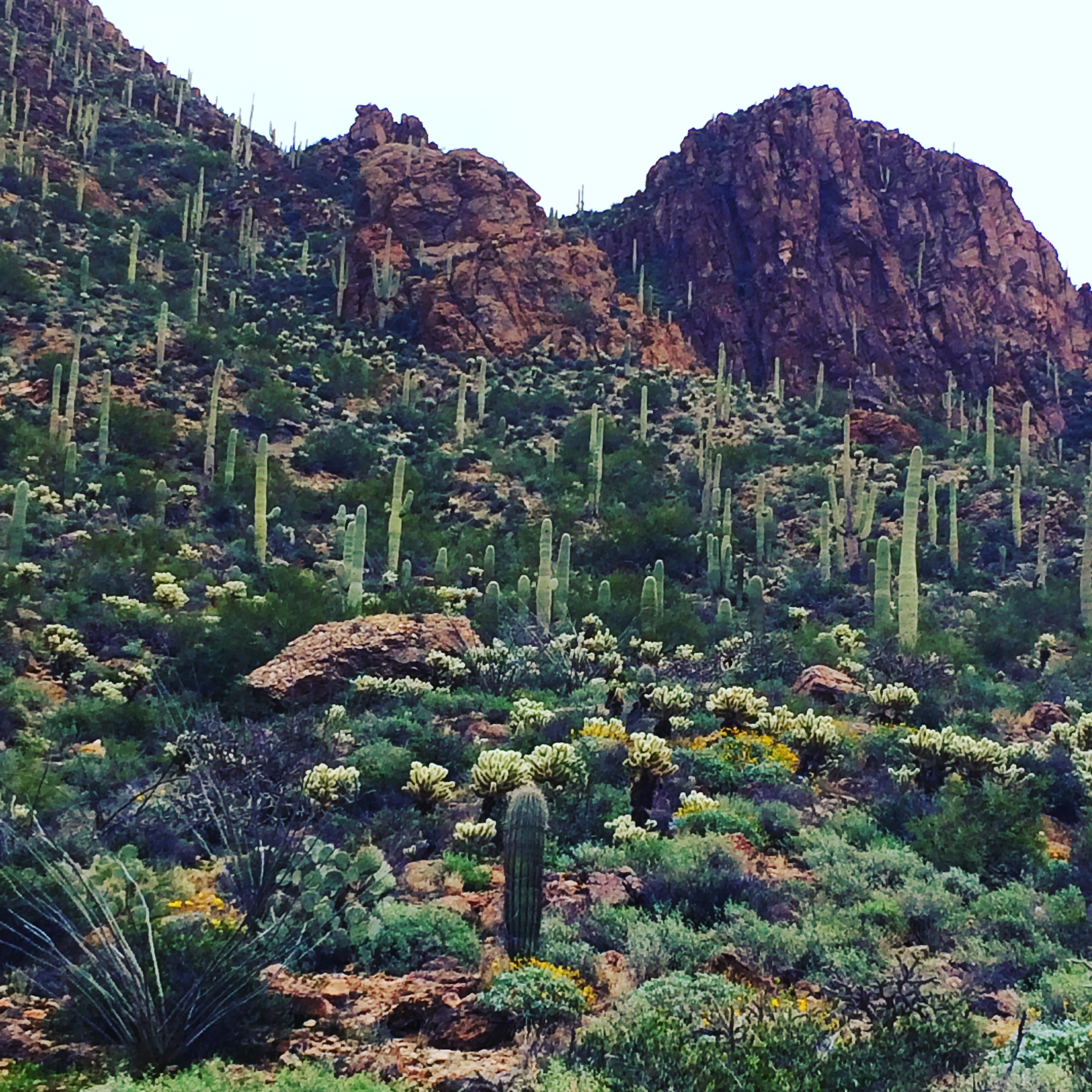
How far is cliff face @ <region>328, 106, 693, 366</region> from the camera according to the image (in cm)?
3578

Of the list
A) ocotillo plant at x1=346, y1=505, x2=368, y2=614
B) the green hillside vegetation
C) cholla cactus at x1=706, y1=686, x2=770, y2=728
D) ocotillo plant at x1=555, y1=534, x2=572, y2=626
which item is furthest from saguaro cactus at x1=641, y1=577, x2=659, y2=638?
cholla cactus at x1=706, y1=686, x2=770, y2=728

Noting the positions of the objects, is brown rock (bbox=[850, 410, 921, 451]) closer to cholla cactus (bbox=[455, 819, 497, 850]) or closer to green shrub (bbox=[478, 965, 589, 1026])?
cholla cactus (bbox=[455, 819, 497, 850])

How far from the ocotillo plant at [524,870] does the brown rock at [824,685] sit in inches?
282

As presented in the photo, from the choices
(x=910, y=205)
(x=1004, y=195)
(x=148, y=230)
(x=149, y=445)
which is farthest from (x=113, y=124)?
(x=1004, y=195)

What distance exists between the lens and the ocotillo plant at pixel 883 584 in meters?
17.6

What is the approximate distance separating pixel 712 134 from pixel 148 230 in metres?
25.7

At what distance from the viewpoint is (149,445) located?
76.5ft

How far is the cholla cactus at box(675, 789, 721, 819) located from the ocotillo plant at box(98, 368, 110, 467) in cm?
1665

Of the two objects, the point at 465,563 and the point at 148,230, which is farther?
the point at 148,230

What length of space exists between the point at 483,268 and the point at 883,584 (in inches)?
897

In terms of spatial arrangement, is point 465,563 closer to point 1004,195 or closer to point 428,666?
point 428,666

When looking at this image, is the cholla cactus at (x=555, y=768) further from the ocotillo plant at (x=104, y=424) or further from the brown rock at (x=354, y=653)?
the ocotillo plant at (x=104, y=424)

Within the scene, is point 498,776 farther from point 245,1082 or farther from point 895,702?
point 895,702

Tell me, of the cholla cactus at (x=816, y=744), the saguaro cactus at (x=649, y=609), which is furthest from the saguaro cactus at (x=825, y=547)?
the cholla cactus at (x=816, y=744)
